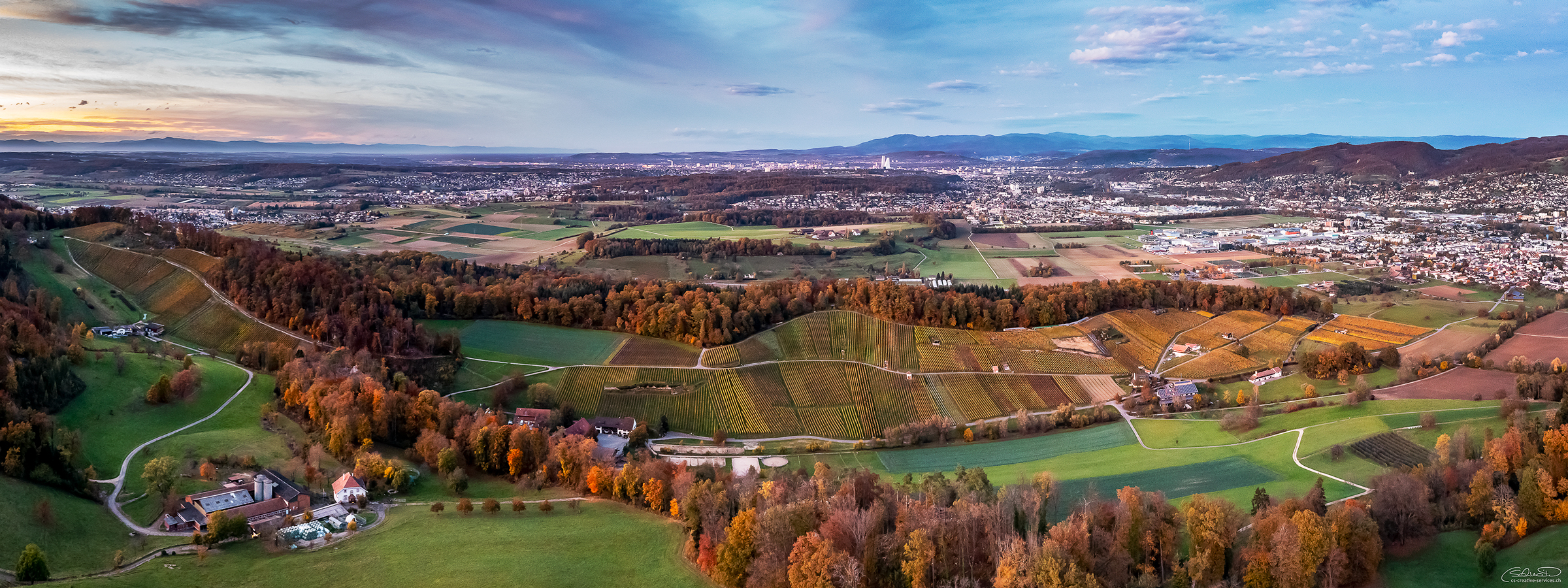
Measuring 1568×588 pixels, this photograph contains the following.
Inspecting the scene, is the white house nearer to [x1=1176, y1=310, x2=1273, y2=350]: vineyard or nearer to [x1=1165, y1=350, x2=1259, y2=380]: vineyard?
[x1=1165, y1=350, x2=1259, y2=380]: vineyard

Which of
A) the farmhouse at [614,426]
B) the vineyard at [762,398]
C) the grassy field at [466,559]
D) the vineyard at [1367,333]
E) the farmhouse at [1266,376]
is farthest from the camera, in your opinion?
the vineyard at [1367,333]

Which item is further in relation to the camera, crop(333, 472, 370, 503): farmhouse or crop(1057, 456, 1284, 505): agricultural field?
crop(1057, 456, 1284, 505): agricultural field

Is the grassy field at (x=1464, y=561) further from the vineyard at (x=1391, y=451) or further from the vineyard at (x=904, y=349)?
the vineyard at (x=904, y=349)

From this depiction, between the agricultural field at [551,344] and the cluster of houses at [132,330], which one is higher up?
the cluster of houses at [132,330]

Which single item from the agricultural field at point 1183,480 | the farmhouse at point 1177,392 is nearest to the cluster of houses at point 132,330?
the agricultural field at point 1183,480

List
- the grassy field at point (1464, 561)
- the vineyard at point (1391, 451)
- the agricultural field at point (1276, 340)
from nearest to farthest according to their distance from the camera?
the grassy field at point (1464, 561) < the vineyard at point (1391, 451) < the agricultural field at point (1276, 340)

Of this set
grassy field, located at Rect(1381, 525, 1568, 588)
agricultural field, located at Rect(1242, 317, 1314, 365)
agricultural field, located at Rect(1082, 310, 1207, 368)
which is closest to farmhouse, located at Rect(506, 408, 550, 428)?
grassy field, located at Rect(1381, 525, 1568, 588)

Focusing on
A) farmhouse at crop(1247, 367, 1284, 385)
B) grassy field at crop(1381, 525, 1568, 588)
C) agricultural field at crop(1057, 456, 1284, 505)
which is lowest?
agricultural field at crop(1057, 456, 1284, 505)
